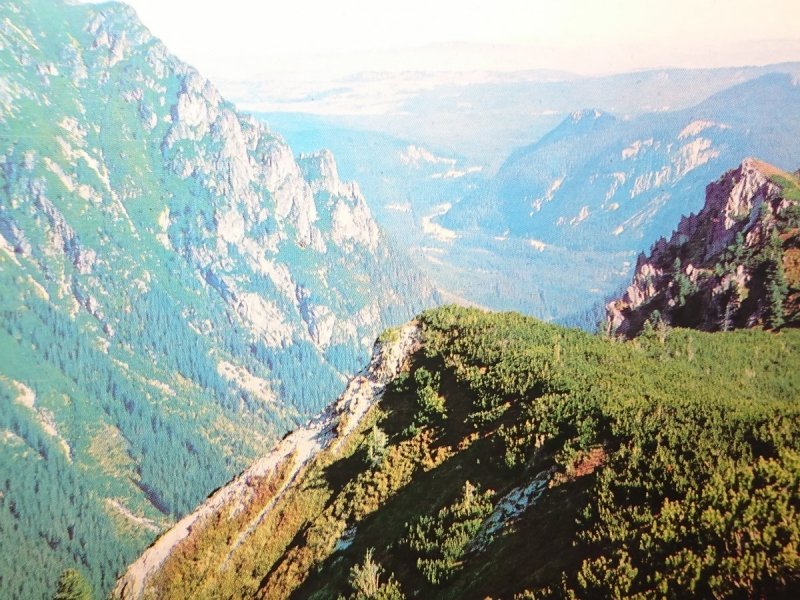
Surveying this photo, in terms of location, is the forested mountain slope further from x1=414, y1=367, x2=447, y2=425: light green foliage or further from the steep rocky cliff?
the steep rocky cliff

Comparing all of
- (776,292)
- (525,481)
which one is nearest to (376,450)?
(525,481)

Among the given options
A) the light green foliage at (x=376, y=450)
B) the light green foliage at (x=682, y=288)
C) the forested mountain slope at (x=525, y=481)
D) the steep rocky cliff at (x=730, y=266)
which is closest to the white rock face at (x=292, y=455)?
the forested mountain slope at (x=525, y=481)

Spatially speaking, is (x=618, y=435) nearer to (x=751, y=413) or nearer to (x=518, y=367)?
(x=751, y=413)

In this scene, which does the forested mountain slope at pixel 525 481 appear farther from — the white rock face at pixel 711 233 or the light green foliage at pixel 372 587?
the white rock face at pixel 711 233

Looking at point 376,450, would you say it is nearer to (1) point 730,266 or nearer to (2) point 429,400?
(2) point 429,400

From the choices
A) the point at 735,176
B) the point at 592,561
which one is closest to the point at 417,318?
the point at 592,561
